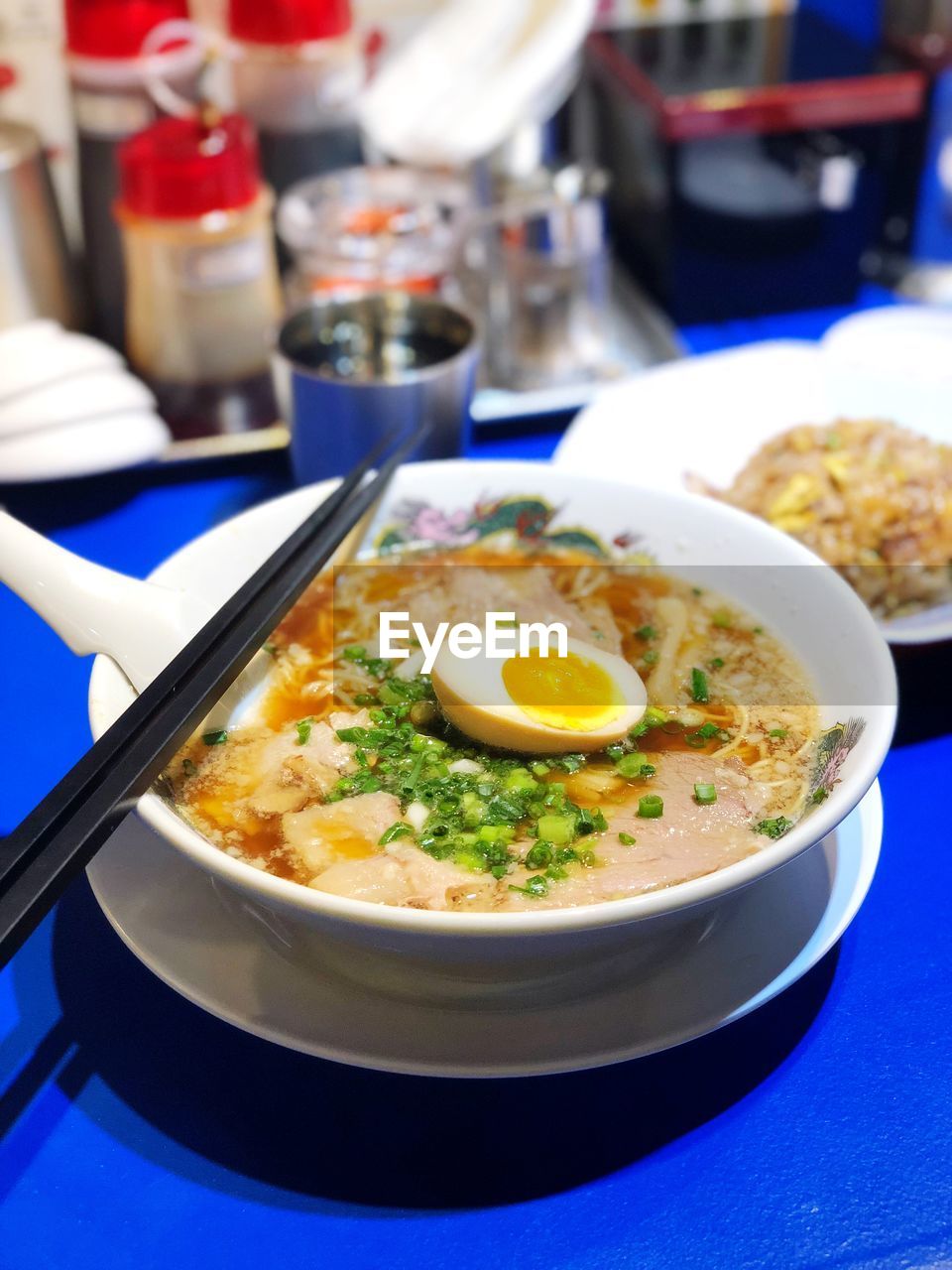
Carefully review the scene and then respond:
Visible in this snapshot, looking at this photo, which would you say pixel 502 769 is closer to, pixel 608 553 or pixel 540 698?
pixel 540 698

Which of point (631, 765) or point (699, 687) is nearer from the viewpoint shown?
point (631, 765)

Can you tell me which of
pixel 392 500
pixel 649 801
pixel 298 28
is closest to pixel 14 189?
pixel 298 28

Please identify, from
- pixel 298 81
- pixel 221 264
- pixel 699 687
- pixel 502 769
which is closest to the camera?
pixel 502 769

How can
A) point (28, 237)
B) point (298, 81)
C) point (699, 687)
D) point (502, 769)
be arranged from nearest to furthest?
point (502, 769), point (699, 687), point (28, 237), point (298, 81)

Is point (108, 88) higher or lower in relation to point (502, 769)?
higher

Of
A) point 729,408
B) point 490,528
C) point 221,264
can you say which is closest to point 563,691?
point 490,528

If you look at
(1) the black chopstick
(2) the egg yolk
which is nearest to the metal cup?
(1) the black chopstick

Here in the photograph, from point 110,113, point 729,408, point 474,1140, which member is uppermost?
point 110,113
